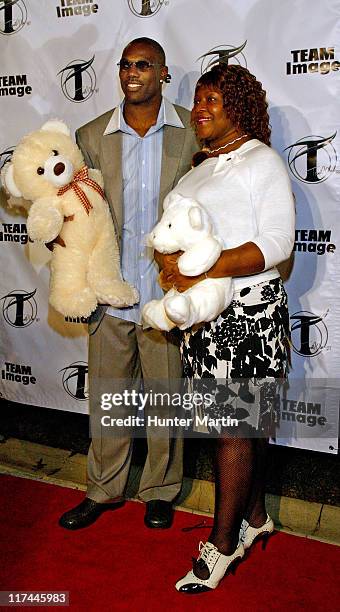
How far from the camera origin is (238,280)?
1.95 m

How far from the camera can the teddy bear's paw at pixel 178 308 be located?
1.77 metres

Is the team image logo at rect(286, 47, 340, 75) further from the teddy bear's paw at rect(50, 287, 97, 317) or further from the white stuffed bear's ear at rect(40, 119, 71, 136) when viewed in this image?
the teddy bear's paw at rect(50, 287, 97, 317)

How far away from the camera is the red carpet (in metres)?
2.03

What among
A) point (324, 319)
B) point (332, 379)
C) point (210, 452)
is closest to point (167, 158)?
point (324, 319)

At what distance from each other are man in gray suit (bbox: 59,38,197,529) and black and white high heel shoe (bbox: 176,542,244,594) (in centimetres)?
34

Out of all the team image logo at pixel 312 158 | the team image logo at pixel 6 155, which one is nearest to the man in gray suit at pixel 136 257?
the team image logo at pixel 312 158

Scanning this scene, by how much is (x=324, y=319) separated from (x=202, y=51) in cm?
111

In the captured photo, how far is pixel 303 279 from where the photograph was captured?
2.66 meters

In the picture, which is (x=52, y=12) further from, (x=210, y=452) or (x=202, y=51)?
(x=210, y=452)

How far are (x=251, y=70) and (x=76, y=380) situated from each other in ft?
5.04

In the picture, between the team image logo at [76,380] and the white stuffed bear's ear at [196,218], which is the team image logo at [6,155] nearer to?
the team image logo at [76,380]

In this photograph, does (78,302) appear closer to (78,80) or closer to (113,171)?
(113,171)

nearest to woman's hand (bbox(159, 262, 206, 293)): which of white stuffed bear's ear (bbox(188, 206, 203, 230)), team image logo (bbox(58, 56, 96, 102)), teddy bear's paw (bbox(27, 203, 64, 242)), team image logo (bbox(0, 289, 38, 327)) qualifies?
white stuffed bear's ear (bbox(188, 206, 203, 230))

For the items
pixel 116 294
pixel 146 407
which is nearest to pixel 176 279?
pixel 116 294
